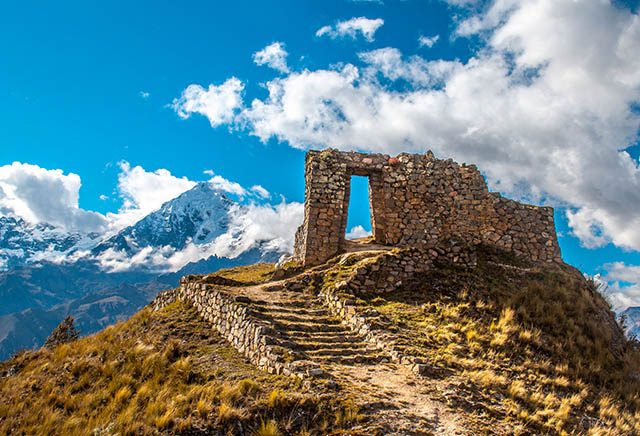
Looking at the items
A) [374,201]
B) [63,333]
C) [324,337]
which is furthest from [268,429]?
[63,333]

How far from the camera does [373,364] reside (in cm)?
1184

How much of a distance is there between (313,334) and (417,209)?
33.0 feet

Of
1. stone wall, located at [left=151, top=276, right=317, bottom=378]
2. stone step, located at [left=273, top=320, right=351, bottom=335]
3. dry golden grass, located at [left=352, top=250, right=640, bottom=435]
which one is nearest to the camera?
dry golden grass, located at [left=352, top=250, right=640, bottom=435]

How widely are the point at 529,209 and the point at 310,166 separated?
10.5 metres

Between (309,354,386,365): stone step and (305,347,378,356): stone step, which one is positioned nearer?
(309,354,386,365): stone step

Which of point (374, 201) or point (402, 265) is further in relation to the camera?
point (374, 201)

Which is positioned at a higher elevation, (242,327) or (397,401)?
(242,327)

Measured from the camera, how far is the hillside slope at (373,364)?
29.9ft

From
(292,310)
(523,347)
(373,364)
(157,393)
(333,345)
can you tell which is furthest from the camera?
(292,310)

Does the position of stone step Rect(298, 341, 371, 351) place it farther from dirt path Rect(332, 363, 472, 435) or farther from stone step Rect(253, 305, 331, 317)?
stone step Rect(253, 305, 331, 317)

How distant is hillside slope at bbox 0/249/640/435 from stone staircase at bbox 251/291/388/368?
0.05 meters

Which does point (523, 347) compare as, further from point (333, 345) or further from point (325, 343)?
point (325, 343)

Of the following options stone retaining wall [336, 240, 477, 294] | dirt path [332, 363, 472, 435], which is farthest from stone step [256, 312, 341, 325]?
dirt path [332, 363, 472, 435]

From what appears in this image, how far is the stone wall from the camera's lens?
420 inches
